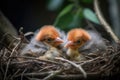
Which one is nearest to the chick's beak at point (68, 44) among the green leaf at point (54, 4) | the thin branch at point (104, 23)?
the thin branch at point (104, 23)

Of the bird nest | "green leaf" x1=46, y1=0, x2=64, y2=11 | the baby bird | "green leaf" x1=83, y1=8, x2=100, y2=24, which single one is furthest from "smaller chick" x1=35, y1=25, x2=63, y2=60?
"green leaf" x1=46, y1=0, x2=64, y2=11

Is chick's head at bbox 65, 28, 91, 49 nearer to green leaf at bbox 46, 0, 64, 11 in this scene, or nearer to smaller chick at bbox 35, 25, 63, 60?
smaller chick at bbox 35, 25, 63, 60

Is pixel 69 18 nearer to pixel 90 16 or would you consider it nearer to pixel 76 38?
pixel 90 16

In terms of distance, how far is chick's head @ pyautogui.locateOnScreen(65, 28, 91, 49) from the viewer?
137 inches

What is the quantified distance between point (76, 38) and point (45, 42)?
0.24 m

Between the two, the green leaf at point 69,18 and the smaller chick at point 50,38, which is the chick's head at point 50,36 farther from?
the green leaf at point 69,18

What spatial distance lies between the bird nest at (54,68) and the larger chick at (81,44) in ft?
0.90

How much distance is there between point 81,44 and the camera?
139 inches

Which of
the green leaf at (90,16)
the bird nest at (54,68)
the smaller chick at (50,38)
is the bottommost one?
the bird nest at (54,68)

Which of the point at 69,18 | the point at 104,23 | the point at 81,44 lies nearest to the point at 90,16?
the point at 69,18

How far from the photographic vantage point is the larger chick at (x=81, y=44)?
11.3 ft

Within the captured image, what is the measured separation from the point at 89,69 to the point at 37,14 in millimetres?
2514

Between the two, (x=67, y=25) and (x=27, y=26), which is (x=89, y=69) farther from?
(x=27, y=26)

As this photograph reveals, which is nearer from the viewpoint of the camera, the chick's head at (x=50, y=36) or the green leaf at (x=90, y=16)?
the chick's head at (x=50, y=36)
